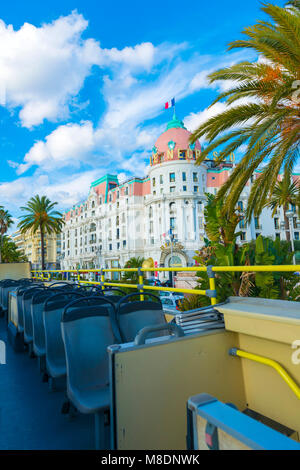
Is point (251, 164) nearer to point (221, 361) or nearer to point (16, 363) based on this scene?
point (221, 361)

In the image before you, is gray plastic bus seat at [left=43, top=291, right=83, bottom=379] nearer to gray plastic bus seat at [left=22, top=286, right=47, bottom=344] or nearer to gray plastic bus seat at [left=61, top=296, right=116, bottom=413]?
gray plastic bus seat at [left=61, top=296, right=116, bottom=413]

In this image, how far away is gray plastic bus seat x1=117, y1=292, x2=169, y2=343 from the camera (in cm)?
341

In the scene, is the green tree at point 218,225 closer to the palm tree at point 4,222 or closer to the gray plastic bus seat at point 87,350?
the gray plastic bus seat at point 87,350

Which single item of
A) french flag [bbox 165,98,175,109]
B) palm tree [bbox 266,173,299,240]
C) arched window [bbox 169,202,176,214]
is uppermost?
french flag [bbox 165,98,175,109]

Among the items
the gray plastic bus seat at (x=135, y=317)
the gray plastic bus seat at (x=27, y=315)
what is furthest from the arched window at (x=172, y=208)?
the gray plastic bus seat at (x=135, y=317)

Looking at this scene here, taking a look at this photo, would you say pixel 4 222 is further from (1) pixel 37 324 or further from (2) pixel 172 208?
(1) pixel 37 324

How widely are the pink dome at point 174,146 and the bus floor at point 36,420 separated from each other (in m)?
50.4

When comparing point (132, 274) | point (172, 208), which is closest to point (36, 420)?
point (132, 274)

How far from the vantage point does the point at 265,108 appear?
7.78m

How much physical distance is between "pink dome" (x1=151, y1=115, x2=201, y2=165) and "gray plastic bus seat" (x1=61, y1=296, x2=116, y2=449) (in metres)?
50.7

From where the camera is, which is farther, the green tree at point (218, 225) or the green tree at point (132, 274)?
the green tree at point (132, 274)

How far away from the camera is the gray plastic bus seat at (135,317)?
11.2 feet

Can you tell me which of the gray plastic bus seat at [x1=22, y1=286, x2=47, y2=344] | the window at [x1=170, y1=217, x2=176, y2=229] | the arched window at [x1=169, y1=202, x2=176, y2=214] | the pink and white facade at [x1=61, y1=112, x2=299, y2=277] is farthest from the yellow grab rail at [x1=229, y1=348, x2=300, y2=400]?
the arched window at [x1=169, y1=202, x2=176, y2=214]

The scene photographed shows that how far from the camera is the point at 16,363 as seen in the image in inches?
214
